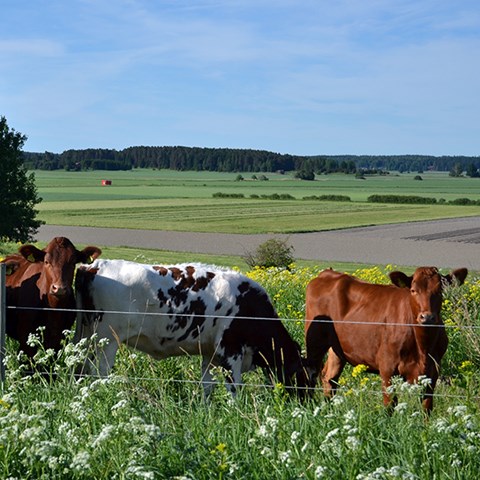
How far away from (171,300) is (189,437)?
3.53 meters

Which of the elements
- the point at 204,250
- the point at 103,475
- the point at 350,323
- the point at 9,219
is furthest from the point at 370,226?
the point at 103,475

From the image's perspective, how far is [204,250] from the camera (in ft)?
162

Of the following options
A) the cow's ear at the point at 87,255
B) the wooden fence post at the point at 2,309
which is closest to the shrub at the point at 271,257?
the cow's ear at the point at 87,255

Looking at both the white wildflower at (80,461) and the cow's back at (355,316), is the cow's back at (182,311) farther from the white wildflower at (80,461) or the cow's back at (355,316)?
the white wildflower at (80,461)

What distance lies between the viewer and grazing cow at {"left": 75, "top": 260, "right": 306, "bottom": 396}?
9.14 metres

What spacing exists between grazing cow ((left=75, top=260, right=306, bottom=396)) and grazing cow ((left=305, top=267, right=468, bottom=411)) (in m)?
0.45

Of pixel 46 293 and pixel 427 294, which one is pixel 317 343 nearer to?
pixel 427 294

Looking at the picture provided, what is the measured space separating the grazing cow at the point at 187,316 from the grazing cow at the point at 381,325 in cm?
45

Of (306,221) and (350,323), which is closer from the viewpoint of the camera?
(350,323)

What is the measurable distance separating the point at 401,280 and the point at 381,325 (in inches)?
20.1

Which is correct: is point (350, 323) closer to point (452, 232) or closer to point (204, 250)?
point (204, 250)

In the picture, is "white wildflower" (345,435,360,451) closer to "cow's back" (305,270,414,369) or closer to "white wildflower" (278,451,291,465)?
"white wildflower" (278,451,291,465)

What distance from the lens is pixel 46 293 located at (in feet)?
30.2

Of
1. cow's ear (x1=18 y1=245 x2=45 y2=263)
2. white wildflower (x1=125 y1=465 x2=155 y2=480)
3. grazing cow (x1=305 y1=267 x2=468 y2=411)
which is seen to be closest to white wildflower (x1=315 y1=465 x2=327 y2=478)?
white wildflower (x1=125 y1=465 x2=155 y2=480)
